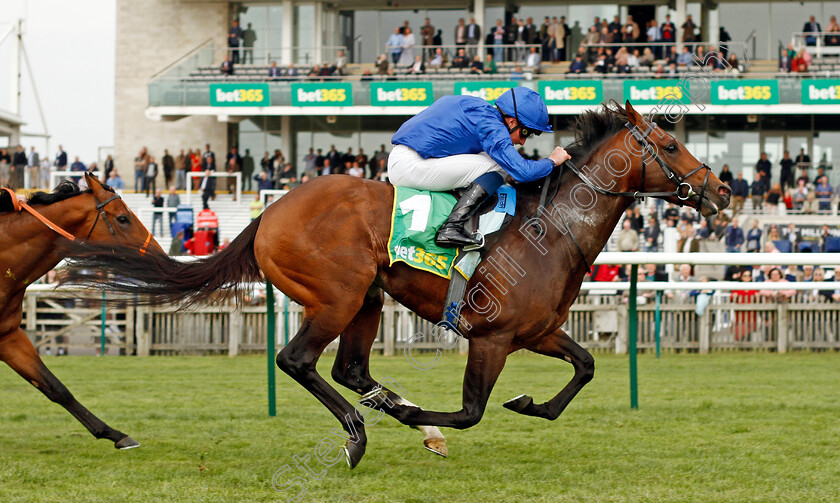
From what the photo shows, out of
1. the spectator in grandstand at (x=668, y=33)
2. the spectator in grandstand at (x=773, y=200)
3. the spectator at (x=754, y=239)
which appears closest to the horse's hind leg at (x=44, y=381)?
the spectator at (x=754, y=239)

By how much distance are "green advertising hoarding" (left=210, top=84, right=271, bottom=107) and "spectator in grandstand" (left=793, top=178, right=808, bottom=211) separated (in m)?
13.9

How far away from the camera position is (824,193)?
19.9 metres

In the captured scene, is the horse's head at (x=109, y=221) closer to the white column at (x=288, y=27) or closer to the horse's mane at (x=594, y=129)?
the horse's mane at (x=594, y=129)

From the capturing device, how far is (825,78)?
23641mm

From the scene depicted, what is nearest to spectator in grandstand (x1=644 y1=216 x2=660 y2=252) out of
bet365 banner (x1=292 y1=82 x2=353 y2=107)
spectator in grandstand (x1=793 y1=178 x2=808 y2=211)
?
spectator in grandstand (x1=793 y1=178 x2=808 y2=211)

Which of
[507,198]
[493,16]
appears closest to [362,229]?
[507,198]

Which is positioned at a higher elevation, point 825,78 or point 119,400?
point 825,78

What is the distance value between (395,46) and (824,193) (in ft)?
40.7

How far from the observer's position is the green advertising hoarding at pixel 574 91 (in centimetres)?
2397

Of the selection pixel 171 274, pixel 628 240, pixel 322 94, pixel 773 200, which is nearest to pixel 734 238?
pixel 628 240

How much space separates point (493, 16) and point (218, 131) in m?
8.87

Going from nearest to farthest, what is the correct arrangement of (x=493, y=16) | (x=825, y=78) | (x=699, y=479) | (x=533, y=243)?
(x=699, y=479), (x=533, y=243), (x=825, y=78), (x=493, y=16)

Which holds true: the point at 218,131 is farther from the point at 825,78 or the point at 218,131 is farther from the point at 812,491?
the point at 812,491

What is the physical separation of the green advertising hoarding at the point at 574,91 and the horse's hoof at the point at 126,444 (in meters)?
19.9
